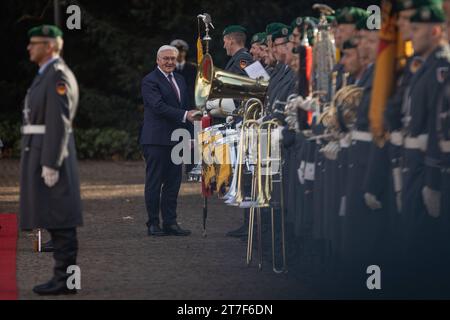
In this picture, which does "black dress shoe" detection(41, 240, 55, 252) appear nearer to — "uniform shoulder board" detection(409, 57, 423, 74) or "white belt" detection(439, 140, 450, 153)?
"uniform shoulder board" detection(409, 57, 423, 74)

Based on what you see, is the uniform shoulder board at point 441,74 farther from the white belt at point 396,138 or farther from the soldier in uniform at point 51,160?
the soldier in uniform at point 51,160

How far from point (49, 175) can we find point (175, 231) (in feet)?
15.8

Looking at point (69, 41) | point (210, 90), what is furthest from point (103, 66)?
point (210, 90)

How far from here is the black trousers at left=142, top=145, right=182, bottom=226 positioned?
45.9 feet

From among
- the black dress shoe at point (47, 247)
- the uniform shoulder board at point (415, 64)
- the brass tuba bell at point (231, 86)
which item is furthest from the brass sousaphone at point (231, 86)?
the uniform shoulder board at point (415, 64)

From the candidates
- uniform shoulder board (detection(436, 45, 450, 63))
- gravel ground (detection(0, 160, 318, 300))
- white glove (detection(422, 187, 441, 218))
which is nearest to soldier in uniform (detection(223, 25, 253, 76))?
gravel ground (detection(0, 160, 318, 300))

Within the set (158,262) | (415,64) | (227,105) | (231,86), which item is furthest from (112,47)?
(415,64)

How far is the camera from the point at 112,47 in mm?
28734

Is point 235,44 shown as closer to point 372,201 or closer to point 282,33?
point 282,33

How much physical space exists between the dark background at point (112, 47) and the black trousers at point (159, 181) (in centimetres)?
1281

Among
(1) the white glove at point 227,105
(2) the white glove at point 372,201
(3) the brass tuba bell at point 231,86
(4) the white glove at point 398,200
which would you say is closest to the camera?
(4) the white glove at point 398,200

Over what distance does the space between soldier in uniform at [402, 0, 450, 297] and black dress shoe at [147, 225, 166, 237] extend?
20.1ft

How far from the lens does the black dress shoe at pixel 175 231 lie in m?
13.9
